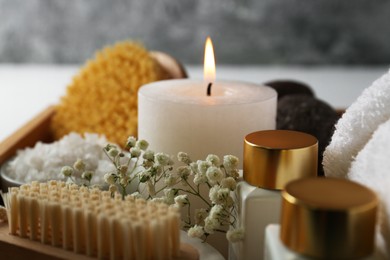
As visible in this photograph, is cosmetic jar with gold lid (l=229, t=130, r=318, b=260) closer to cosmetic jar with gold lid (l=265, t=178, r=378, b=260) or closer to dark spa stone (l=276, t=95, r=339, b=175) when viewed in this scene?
cosmetic jar with gold lid (l=265, t=178, r=378, b=260)

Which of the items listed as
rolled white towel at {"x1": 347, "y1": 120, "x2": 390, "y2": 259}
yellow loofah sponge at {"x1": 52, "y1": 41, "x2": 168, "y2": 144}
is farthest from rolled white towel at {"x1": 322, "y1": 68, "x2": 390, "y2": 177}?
yellow loofah sponge at {"x1": 52, "y1": 41, "x2": 168, "y2": 144}

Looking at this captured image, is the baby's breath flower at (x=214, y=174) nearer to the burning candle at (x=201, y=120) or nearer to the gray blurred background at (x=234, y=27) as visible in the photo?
the burning candle at (x=201, y=120)

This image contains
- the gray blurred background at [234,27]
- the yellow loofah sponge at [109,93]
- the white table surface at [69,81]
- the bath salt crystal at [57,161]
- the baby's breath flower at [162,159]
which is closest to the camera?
the baby's breath flower at [162,159]

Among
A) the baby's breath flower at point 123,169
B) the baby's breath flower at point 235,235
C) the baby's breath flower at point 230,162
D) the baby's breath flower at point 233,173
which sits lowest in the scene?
the baby's breath flower at point 235,235

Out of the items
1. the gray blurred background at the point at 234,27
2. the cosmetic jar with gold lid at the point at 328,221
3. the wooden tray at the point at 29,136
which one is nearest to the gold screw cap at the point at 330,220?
the cosmetic jar with gold lid at the point at 328,221

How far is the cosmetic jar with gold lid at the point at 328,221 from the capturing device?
24cm

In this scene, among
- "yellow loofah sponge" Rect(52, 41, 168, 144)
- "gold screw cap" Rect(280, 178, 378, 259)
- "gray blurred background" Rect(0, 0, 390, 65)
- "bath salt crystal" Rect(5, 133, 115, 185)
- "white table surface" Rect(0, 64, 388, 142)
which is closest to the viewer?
"gold screw cap" Rect(280, 178, 378, 259)

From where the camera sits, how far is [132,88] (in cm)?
58

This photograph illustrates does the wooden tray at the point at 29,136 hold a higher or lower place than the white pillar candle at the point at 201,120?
lower

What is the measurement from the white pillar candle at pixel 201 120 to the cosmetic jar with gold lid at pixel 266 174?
54 mm

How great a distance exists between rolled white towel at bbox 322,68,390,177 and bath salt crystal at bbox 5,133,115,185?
172 mm

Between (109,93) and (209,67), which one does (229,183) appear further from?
(109,93)

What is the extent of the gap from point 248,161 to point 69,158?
19cm

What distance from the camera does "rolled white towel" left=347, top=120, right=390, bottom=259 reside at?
0.27 meters
